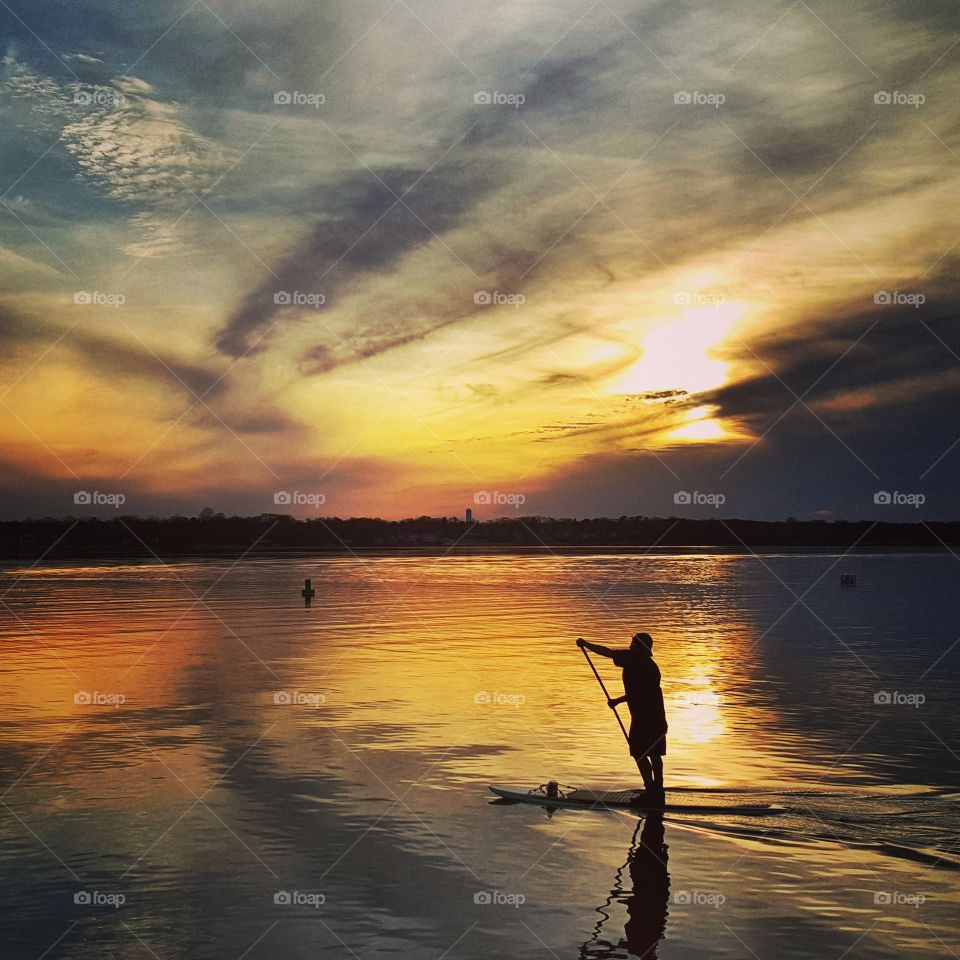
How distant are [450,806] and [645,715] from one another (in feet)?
10.1

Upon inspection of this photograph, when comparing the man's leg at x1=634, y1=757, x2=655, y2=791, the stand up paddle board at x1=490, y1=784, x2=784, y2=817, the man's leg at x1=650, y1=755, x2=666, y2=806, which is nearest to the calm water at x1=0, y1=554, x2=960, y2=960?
the stand up paddle board at x1=490, y1=784, x2=784, y2=817

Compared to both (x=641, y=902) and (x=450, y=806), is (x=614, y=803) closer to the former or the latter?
(x=450, y=806)

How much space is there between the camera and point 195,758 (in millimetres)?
18703

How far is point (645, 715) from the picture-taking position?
15.6 m

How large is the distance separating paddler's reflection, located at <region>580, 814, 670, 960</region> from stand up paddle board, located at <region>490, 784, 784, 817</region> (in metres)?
0.95

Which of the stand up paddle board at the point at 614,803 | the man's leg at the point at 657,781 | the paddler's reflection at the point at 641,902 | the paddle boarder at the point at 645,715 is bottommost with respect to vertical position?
the paddler's reflection at the point at 641,902

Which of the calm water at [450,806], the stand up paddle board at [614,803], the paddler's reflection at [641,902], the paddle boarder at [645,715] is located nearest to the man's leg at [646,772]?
the paddle boarder at [645,715]

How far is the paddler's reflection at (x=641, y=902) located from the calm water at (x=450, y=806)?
0.04 meters

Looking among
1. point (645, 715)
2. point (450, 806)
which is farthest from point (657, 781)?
point (450, 806)

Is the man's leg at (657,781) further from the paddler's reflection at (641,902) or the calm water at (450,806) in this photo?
the paddler's reflection at (641,902)

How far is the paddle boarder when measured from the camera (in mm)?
15281

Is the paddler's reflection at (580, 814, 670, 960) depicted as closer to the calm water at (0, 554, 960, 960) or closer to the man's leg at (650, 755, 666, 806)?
the calm water at (0, 554, 960, 960)

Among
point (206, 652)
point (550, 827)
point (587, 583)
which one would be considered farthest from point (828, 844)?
point (587, 583)

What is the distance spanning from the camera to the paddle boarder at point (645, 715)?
15281mm
